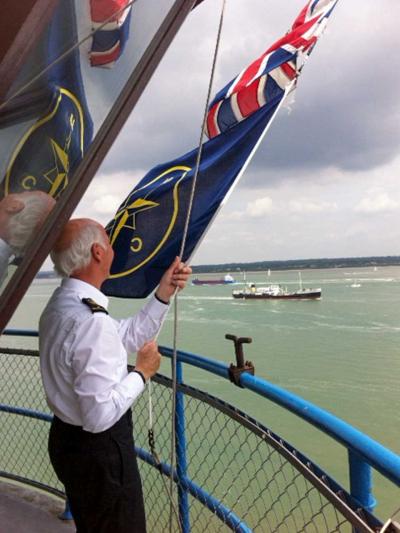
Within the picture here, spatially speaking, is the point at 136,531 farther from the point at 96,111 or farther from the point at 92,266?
the point at 96,111

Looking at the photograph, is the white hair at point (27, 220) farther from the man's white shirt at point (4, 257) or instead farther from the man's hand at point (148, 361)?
the man's hand at point (148, 361)

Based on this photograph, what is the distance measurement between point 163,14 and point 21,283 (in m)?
0.68

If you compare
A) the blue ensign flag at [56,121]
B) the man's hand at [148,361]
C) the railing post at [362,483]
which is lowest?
the railing post at [362,483]

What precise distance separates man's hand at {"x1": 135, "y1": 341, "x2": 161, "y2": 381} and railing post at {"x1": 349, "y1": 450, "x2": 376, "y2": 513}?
60cm

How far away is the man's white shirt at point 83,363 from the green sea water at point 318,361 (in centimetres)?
14

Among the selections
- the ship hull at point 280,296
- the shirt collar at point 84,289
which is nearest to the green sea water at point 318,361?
the shirt collar at point 84,289

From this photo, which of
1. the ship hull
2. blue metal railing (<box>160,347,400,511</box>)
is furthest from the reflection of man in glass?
the ship hull

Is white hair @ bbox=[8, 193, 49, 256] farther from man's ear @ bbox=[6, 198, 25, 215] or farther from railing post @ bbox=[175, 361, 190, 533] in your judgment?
railing post @ bbox=[175, 361, 190, 533]

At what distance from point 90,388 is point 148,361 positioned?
0.88 feet

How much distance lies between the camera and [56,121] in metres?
0.99

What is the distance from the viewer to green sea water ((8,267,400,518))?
10.4 m

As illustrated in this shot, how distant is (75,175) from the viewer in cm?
103

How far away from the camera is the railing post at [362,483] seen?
3.48 ft

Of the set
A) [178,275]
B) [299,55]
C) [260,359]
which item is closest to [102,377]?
[178,275]
